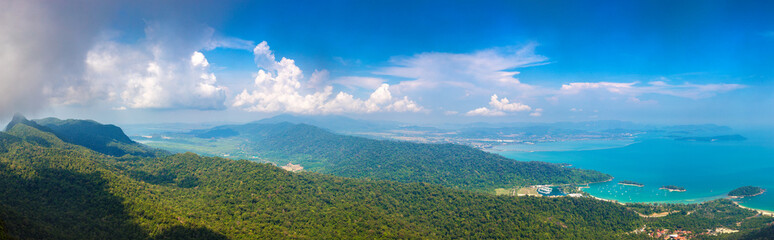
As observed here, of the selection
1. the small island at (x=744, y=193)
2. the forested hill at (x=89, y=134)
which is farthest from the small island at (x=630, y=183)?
the forested hill at (x=89, y=134)

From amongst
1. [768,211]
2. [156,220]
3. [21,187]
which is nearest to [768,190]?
[768,211]

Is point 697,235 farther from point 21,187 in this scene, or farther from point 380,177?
point 21,187

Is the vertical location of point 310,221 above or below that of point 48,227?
below

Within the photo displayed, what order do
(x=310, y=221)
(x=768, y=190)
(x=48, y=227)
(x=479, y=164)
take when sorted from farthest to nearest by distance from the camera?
(x=479, y=164)
(x=768, y=190)
(x=310, y=221)
(x=48, y=227)

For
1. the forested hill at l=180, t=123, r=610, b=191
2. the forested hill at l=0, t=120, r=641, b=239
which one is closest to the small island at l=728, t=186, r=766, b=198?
the forested hill at l=180, t=123, r=610, b=191

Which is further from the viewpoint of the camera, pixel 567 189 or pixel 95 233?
pixel 567 189

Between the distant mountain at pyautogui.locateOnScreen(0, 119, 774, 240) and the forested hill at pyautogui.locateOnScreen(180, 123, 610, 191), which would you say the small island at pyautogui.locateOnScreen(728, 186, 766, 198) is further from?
the forested hill at pyautogui.locateOnScreen(180, 123, 610, 191)

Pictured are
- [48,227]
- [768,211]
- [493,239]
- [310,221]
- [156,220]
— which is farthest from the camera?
[768,211]

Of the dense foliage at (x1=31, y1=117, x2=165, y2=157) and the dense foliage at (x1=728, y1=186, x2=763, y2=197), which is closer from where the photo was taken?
the dense foliage at (x1=728, y1=186, x2=763, y2=197)
